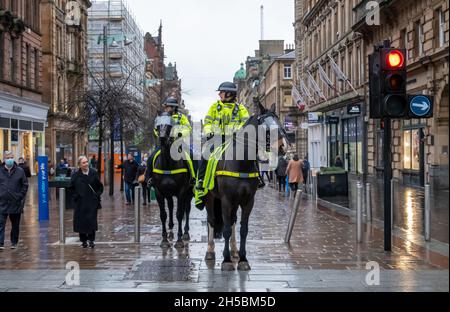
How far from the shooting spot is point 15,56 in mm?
46375

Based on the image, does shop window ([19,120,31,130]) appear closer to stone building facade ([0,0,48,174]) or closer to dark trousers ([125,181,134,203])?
stone building facade ([0,0,48,174])

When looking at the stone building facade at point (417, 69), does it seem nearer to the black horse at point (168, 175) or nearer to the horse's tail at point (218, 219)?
the black horse at point (168, 175)

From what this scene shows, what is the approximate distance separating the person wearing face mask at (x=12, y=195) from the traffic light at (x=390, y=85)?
7.01m

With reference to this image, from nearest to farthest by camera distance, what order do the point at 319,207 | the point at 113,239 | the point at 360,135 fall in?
the point at 113,239 < the point at 319,207 < the point at 360,135

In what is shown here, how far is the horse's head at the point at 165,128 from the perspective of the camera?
1175 cm

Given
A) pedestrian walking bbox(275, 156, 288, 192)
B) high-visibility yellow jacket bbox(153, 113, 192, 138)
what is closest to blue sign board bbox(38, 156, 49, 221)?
high-visibility yellow jacket bbox(153, 113, 192, 138)

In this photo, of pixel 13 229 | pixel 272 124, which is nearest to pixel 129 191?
pixel 13 229

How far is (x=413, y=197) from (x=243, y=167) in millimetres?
16570

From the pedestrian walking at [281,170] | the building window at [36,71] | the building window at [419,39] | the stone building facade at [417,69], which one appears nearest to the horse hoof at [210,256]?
the stone building facade at [417,69]

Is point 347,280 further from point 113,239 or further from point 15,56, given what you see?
point 15,56

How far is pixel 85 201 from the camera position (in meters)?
12.1

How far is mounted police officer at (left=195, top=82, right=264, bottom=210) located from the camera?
9.44m

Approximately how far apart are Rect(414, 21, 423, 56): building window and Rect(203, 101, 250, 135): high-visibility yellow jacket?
24.3 meters
